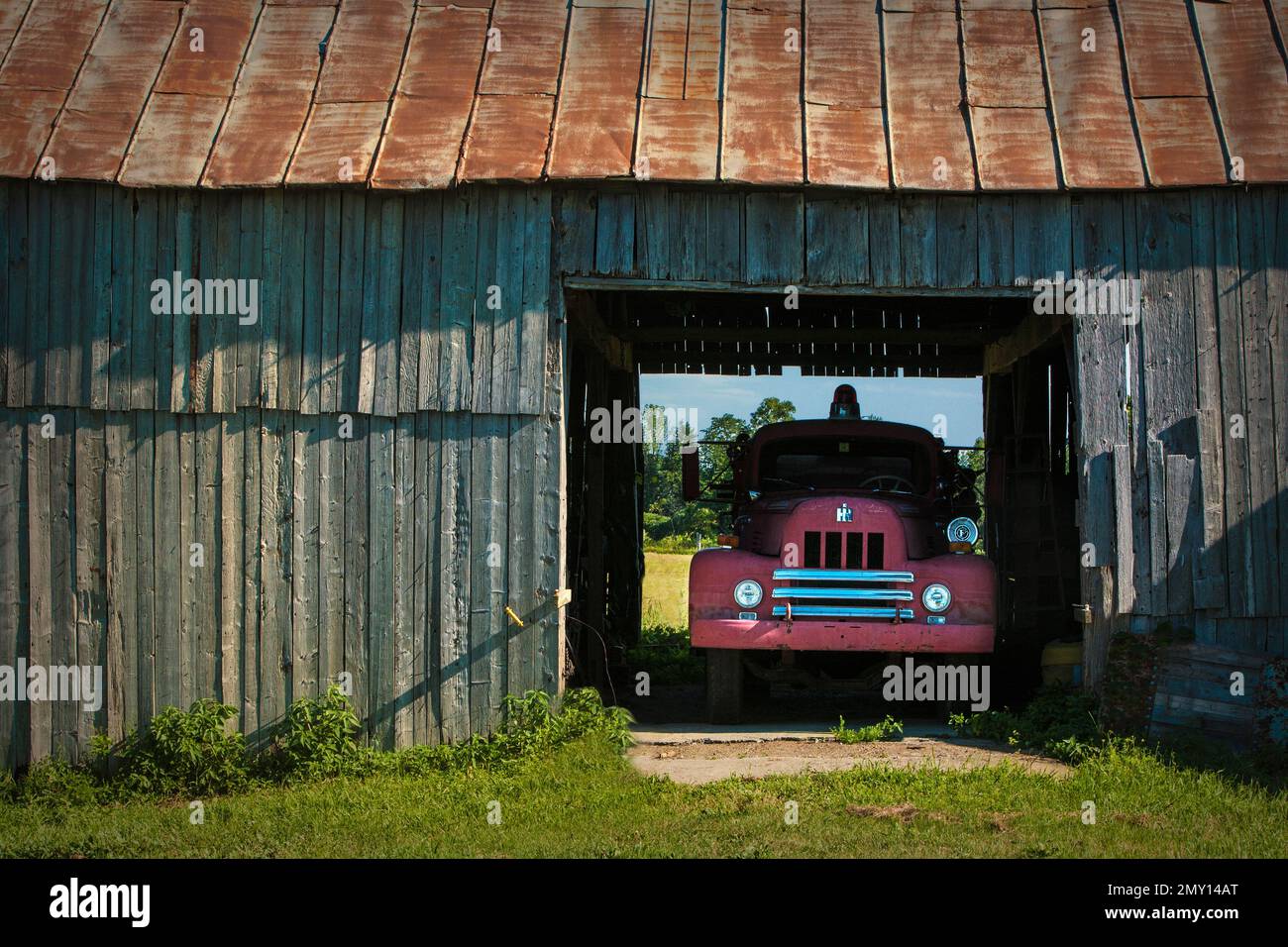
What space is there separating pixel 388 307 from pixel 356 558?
1.79 metres

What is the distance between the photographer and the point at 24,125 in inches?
371

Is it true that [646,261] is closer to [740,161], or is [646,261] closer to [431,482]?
[740,161]

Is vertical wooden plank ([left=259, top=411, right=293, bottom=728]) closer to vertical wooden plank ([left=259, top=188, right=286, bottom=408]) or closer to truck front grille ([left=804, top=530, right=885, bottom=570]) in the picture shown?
vertical wooden plank ([left=259, top=188, right=286, bottom=408])

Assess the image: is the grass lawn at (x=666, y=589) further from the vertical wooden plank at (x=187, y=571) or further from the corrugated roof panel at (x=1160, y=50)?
the corrugated roof panel at (x=1160, y=50)

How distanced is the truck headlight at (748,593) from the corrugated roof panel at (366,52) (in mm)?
4521

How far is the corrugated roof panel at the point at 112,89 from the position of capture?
9211 mm

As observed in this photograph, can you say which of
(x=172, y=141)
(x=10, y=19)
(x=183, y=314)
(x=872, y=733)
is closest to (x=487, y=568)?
(x=183, y=314)

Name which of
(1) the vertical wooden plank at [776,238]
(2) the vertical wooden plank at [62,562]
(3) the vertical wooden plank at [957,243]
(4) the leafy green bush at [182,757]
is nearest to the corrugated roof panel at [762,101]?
(1) the vertical wooden plank at [776,238]

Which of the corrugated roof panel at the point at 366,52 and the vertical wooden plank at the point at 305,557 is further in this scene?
the corrugated roof panel at the point at 366,52

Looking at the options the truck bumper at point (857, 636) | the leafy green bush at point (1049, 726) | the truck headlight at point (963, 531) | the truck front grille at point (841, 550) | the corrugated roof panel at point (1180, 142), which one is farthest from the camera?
the truck headlight at point (963, 531)

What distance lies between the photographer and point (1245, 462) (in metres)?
8.91

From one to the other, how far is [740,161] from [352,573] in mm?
3989

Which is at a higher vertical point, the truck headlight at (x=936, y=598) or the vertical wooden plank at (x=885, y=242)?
the vertical wooden plank at (x=885, y=242)
